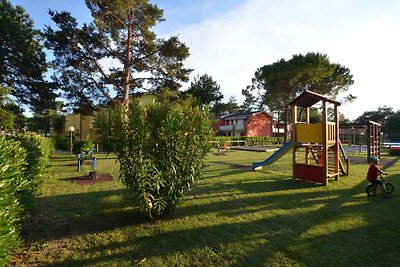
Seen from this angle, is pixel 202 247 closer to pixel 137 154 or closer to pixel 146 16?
pixel 137 154

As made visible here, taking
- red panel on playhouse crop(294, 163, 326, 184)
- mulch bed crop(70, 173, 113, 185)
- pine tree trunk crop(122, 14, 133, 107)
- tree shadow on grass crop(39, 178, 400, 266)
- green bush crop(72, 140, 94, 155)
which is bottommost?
tree shadow on grass crop(39, 178, 400, 266)

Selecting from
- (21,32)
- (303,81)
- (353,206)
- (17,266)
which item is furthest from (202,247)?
(303,81)

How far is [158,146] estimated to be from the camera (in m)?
4.70

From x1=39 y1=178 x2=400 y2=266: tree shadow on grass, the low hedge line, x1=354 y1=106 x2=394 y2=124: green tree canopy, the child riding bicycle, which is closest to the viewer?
x1=39 y1=178 x2=400 y2=266: tree shadow on grass

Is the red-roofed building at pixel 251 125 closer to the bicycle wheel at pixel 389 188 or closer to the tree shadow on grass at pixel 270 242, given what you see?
the bicycle wheel at pixel 389 188

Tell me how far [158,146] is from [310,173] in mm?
6797

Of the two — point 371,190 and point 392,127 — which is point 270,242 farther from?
point 392,127

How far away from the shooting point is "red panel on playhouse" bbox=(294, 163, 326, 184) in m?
8.80

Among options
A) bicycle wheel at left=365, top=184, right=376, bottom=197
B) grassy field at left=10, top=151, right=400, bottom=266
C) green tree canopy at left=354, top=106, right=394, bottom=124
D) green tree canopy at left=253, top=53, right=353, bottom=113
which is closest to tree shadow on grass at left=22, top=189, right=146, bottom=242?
grassy field at left=10, top=151, right=400, bottom=266

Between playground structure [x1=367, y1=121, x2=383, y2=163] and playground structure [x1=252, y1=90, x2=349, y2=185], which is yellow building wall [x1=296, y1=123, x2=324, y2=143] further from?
playground structure [x1=367, y1=121, x2=383, y2=163]

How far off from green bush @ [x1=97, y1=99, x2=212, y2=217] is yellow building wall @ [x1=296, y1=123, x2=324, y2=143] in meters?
5.94

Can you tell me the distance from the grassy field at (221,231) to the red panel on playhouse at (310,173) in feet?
4.13

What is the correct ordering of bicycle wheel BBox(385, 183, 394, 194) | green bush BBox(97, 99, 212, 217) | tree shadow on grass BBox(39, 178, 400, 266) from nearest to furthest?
tree shadow on grass BBox(39, 178, 400, 266) < green bush BBox(97, 99, 212, 217) < bicycle wheel BBox(385, 183, 394, 194)

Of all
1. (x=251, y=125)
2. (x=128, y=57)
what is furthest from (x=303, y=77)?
(x=128, y=57)
